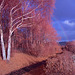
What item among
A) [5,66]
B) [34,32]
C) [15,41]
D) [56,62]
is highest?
[34,32]

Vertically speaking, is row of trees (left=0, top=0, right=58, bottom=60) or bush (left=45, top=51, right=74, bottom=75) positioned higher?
row of trees (left=0, top=0, right=58, bottom=60)

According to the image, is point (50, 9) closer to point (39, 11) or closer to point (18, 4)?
point (39, 11)

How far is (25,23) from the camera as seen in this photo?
50.4 feet

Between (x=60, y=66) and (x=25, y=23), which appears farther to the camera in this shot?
(x=25, y=23)

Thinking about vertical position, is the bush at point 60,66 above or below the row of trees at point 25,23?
below

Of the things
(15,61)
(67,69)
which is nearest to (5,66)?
(15,61)

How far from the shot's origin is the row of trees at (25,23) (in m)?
13.3

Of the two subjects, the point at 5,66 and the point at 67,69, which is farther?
the point at 5,66

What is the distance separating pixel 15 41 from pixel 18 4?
6504 millimetres

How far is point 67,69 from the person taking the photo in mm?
7012

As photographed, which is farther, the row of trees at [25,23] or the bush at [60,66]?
the row of trees at [25,23]

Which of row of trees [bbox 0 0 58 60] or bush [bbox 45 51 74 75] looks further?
row of trees [bbox 0 0 58 60]

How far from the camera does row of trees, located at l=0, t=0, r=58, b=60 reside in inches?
522

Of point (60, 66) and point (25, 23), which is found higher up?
point (25, 23)
